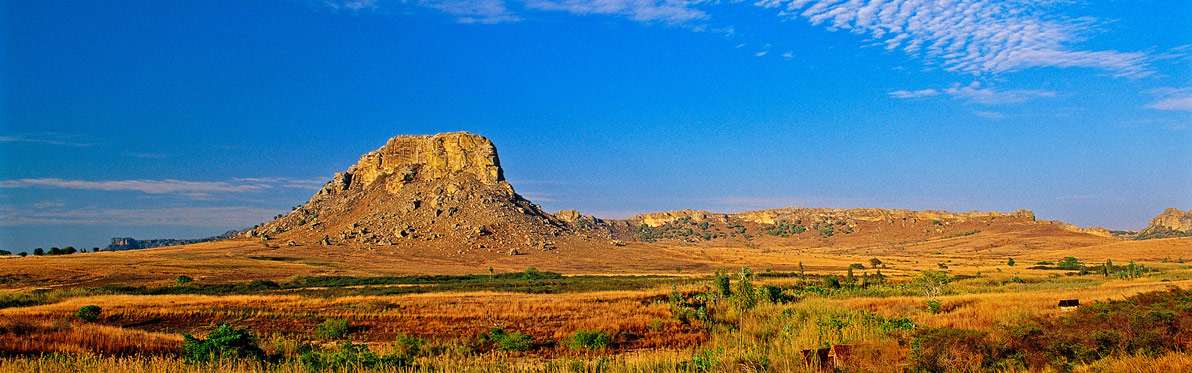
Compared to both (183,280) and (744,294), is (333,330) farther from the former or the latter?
(183,280)

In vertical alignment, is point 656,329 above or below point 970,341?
below

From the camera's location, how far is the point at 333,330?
21.1 m

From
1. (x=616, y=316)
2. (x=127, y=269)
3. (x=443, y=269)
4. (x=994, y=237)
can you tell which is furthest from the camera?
(x=994, y=237)

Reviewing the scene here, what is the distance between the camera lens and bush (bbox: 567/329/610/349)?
17.8m

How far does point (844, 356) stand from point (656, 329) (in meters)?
12.6

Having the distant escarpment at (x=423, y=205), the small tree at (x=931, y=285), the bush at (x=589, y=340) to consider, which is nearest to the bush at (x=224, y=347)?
the bush at (x=589, y=340)

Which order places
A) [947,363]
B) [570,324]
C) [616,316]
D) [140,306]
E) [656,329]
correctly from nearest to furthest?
[947,363], [656,329], [570,324], [616,316], [140,306]

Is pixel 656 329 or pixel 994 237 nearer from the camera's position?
pixel 656 329

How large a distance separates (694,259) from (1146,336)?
92012mm

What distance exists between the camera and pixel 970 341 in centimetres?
945

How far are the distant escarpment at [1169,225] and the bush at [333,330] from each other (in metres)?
199

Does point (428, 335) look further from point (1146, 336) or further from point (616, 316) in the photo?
point (1146, 336)

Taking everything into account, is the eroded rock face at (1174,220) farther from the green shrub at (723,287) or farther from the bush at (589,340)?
the bush at (589,340)

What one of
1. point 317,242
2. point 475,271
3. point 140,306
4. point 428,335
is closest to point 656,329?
point 428,335
